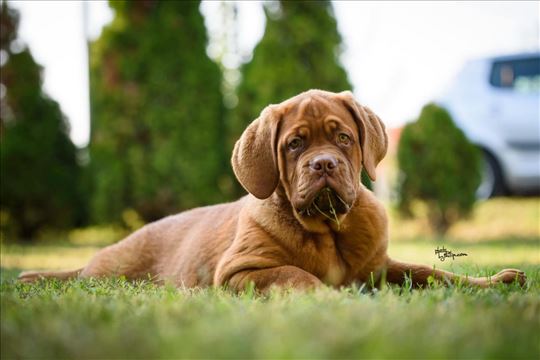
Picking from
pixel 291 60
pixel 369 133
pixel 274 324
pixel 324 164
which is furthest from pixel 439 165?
pixel 274 324

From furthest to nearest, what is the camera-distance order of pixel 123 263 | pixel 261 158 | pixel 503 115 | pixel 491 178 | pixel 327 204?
1. pixel 491 178
2. pixel 503 115
3. pixel 123 263
4. pixel 261 158
5. pixel 327 204

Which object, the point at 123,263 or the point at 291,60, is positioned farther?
the point at 291,60

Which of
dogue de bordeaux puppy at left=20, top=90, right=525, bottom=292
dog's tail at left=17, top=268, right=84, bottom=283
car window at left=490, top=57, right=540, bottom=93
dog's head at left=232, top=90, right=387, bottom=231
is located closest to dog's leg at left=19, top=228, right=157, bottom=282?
dog's tail at left=17, top=268, right=84, bottom=283

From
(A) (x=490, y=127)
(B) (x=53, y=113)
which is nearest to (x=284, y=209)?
(A) (x=490, y=127)

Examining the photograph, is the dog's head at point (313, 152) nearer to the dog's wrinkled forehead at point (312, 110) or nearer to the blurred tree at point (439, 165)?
the dog's wrinkled forehead at point (312, 110)

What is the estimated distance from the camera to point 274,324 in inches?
87.5

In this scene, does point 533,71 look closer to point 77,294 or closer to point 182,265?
point 182,265

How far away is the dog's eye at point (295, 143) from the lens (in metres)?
4.10

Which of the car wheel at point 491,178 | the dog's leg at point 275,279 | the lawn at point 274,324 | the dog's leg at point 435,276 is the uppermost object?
the lawn at point 274,324

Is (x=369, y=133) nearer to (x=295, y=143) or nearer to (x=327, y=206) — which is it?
(x=295, y=143)

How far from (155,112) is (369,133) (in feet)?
25.8

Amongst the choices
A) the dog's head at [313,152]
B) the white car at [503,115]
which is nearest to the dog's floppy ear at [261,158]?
the dog's head at [313,152]

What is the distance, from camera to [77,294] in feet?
10.5

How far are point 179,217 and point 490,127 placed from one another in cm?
848
